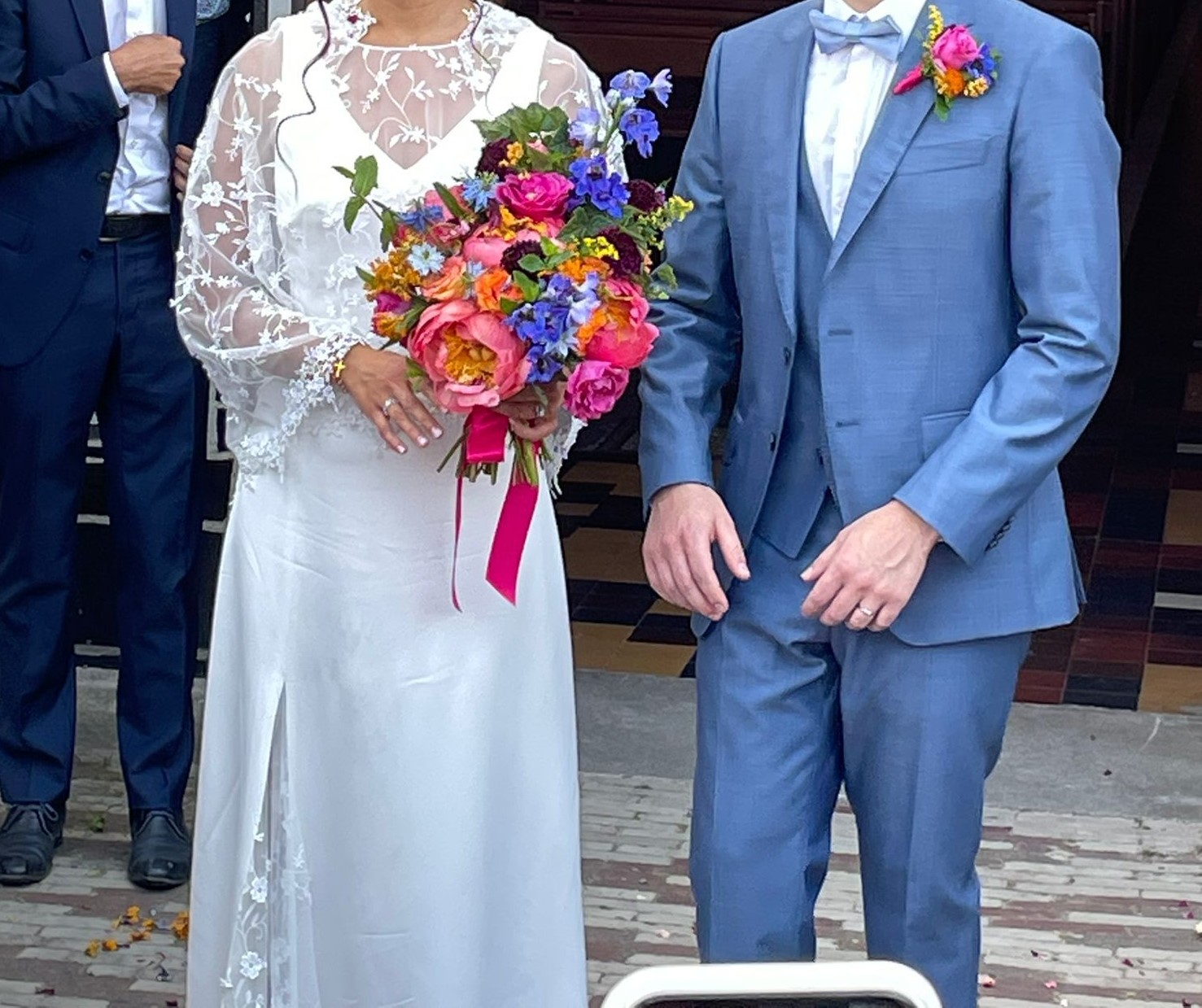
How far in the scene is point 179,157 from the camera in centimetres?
455

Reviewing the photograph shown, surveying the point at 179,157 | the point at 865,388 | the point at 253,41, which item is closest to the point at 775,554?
the point at 865,388

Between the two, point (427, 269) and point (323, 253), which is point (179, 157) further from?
point (427, 269)

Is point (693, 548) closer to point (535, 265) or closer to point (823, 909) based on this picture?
point (535, 265)

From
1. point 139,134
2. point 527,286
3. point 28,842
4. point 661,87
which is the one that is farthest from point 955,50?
point 28,842

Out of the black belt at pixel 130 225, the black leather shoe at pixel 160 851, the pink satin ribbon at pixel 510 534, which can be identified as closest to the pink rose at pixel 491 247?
the pink satin ribbon at pixel 510 534

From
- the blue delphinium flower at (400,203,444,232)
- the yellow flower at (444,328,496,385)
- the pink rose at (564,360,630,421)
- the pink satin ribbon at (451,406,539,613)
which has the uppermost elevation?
the blue delphinium flower at (400,203,444,232)

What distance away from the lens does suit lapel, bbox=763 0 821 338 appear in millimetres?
2859

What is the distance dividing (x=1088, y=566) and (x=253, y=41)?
479 centimetres

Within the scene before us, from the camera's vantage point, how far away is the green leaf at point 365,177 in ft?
9.80

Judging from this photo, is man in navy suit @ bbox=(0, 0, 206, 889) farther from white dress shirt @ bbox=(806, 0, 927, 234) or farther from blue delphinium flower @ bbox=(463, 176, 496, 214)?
white dress shirt @ bbox=(806, 0, 927, 234)

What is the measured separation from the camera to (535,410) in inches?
118

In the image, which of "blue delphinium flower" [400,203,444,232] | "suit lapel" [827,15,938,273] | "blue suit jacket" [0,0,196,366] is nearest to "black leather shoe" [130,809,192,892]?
"blue suit jacket" [0,0,196,366]
